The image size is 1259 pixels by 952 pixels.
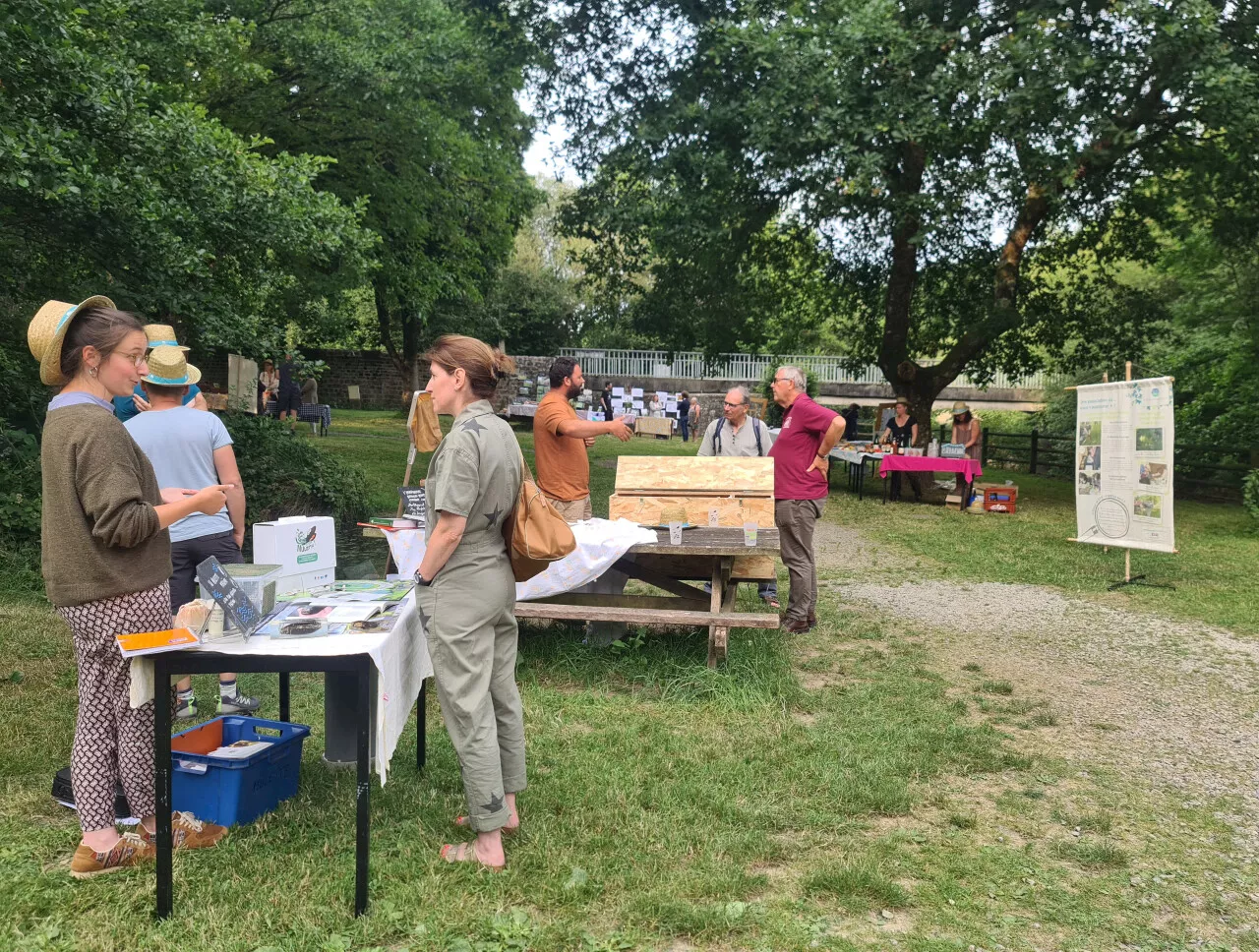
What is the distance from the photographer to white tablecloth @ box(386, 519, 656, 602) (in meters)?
5.64

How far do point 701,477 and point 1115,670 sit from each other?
315 centimetres

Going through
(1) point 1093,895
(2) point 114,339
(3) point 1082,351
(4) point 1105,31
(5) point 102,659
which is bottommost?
(1) point 1093,895

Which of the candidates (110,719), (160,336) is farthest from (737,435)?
(110,719)

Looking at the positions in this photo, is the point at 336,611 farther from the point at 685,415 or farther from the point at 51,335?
the point at 685,415

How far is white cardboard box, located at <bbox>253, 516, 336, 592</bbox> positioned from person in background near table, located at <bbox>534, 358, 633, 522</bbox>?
6.49ft

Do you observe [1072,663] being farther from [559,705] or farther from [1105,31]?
[1105,31]

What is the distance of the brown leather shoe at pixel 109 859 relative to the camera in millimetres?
3354

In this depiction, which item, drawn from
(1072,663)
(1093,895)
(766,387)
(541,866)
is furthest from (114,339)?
(766,387)

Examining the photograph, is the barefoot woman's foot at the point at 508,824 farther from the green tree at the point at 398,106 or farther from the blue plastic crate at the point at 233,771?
the green tree at the point at 398,106

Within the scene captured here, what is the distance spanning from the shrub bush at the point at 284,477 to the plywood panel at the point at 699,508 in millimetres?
5532

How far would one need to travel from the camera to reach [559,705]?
5.49 metres

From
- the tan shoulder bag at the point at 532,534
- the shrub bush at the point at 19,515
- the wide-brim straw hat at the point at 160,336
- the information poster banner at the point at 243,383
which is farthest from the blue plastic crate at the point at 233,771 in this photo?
the information poster banner at the point at 243,383

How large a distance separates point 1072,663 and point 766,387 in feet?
71.3

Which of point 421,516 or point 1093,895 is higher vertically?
point 421,516
